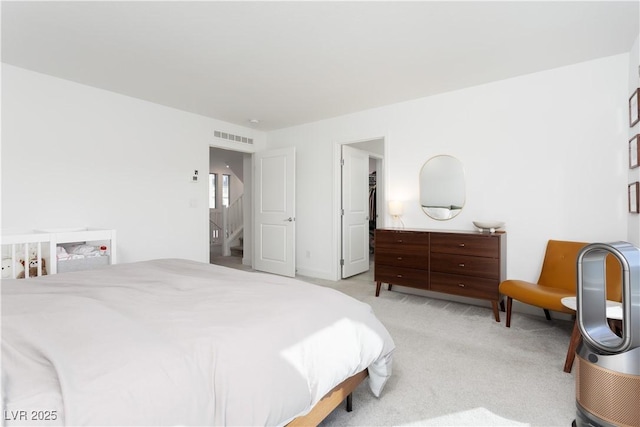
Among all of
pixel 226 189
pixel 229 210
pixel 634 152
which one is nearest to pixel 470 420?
pixel 634 152

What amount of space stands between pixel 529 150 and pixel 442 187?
0.93 meters

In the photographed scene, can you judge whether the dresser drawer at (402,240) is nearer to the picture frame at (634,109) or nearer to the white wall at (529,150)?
the white wall at (529,150)

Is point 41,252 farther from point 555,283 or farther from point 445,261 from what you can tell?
point 555,283

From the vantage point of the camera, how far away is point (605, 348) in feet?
3.85

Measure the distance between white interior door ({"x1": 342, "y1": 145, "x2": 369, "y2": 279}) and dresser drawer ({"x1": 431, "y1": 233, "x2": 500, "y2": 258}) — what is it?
5.81 feet

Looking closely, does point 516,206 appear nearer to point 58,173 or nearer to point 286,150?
point 286,150

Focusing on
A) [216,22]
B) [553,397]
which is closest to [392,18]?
[216,22]

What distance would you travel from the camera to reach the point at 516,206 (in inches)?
130

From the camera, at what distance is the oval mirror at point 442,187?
3.68 metres

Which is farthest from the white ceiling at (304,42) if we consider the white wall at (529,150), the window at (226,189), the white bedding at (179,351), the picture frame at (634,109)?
the window at (226,189)

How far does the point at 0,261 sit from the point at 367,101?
4020 millimetres

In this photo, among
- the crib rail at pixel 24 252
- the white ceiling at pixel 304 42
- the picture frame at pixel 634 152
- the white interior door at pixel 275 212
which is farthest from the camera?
the white interior door at pixel 275 212

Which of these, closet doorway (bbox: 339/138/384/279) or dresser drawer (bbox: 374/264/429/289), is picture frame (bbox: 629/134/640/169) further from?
closet doorway (bbox: 339/138/384/279)

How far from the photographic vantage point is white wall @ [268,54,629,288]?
2875 millimetres
